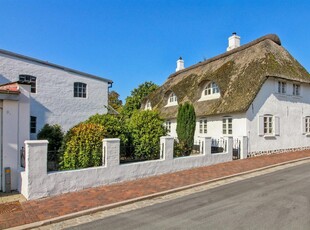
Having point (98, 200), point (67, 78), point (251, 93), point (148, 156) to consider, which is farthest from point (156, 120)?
point (67, 78)

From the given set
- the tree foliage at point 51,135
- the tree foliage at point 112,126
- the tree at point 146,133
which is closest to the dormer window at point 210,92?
the tree at point 146,133

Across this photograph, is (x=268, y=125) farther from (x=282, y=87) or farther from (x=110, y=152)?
(x=110, y=152)

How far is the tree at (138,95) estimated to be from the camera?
3453 cm

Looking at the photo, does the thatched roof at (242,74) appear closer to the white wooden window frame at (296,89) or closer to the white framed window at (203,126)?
the white wooden window frame at (296,89)

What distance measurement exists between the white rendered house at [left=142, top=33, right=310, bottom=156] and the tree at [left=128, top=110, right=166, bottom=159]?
4620mm

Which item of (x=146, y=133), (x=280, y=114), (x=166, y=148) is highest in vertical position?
(x=280, y=114)

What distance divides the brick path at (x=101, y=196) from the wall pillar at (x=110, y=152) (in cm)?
78

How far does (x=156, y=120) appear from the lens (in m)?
11.9

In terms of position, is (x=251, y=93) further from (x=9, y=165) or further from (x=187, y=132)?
(x=9, y=165)

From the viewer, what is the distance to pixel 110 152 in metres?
9.03

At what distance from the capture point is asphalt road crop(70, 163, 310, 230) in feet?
17.6

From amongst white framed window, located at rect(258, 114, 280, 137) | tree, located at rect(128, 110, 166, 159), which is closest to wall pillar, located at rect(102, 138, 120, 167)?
tree, located at rect(128, 110, 166, 159)

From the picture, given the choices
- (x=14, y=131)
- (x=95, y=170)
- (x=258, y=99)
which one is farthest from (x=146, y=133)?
(x=258, y=99)

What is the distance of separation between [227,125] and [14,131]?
1326cm
